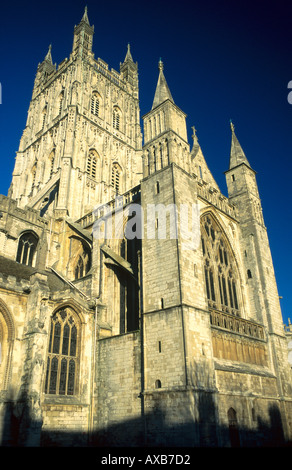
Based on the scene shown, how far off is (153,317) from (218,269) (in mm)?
6757

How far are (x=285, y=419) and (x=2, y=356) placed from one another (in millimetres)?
13501

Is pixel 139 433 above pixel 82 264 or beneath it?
beneath

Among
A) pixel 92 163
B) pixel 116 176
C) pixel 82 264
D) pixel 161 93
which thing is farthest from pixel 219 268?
pixel 116 176

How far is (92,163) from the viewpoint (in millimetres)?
34906

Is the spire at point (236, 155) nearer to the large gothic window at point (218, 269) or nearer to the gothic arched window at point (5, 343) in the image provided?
the large gothic window at point (218, 269)

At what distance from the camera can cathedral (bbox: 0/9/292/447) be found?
1395cm

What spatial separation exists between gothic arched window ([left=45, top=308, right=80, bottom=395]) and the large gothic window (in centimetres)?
699

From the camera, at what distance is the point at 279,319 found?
21312 mm

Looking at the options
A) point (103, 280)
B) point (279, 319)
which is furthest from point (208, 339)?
point (279, 319)

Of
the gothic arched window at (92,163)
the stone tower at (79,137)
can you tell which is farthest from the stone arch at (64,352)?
the gothic arched window at (92,163)

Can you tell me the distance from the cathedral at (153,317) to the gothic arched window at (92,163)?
772 centimetres

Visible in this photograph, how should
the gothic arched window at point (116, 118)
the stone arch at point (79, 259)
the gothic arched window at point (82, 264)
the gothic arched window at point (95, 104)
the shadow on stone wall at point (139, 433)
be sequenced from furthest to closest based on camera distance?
1. the gothic arched window at point (116, 118)
2. the gothic arched window at point (95, 104)
3. the stone arch at point (79, 259)
4. the gothic arched window at point (82, 264)
5. the shadow on stone wall at point (139, 433)

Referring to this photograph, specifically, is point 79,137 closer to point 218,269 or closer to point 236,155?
point 236,155

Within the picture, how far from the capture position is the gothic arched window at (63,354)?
15734mm
